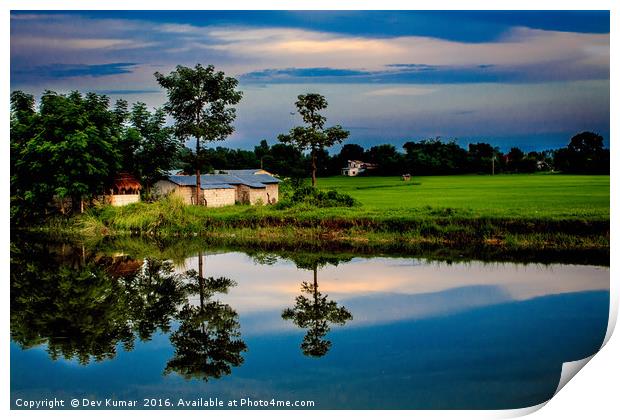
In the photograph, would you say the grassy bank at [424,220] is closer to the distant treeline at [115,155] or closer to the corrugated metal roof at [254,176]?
the distant treeline at [115,155]

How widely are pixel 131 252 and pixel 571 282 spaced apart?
18.4ft

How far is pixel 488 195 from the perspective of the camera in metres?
10.9

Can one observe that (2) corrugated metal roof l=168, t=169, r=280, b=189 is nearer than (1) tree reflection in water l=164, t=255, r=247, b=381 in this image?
No

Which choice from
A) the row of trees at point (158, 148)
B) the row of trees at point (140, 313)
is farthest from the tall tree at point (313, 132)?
the row of trees at point (140, 313)

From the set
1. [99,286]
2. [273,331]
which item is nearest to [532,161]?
[273,331]

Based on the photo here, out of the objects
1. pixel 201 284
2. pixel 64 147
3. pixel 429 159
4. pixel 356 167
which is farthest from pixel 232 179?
pixel 201 284

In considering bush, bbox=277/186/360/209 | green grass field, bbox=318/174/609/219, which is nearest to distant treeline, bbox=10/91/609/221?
green grass field, bbox=318/174/609/219

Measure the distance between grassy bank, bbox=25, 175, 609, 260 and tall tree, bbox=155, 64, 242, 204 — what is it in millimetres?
1409

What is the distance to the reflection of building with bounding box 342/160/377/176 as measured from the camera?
485 inches

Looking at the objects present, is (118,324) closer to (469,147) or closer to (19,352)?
(19,352)

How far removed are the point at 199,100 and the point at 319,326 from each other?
7.29m

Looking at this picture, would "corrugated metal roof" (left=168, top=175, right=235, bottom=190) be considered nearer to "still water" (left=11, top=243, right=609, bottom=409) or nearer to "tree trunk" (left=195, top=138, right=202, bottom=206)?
"tree trunk" (left=195, top=138, right=202, bottom=206)

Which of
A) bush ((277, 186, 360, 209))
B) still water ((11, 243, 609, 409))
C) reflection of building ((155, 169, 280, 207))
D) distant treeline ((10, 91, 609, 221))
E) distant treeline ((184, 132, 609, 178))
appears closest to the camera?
still water ((11, 243, 609, 409))

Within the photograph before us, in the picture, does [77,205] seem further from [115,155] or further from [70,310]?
[70,310]
